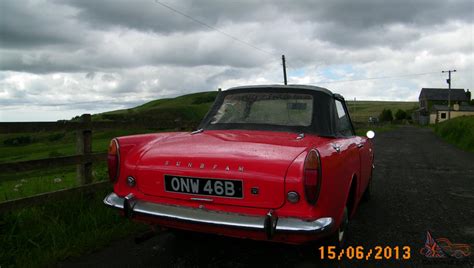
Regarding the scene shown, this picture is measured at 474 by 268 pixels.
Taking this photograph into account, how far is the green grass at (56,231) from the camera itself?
3426 mm

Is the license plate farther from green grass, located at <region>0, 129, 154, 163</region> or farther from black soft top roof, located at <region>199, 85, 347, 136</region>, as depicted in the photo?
green grass, located at <region>0, 129, 154, 163</region>

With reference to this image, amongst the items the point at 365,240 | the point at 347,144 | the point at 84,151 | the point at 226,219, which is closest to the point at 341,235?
the point at 365,240

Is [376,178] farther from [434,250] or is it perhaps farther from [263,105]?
[263,105]

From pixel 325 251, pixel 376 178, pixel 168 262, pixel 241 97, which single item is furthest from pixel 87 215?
pixel 376 178

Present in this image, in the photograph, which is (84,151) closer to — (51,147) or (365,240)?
(365,240)

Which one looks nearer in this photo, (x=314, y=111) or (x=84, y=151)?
(x=314, y=111)

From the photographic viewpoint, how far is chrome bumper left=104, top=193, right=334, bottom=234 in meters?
2.59

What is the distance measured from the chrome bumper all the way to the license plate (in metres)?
0.14

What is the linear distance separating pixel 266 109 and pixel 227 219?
1458mm

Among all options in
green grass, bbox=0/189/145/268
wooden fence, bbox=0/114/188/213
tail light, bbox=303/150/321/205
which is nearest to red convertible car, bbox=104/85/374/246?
tail light, bbox=303/150/321/205

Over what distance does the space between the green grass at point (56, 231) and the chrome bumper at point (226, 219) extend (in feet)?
3.07

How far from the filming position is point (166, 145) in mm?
3307

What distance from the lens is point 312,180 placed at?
264 cm

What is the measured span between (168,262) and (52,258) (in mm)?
1059
